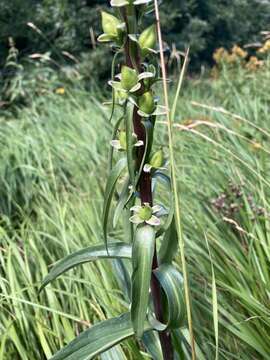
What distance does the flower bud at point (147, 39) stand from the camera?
0.68 meters

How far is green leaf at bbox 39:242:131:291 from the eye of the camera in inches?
30.0

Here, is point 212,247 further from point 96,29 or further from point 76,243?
point 96,29

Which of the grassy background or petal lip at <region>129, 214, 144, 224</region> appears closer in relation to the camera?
petal lip at <region>129, 214, 144, 224</region>

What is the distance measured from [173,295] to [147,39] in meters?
0.34

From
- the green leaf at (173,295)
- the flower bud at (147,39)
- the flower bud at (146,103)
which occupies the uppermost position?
the flower bud at (147,39)

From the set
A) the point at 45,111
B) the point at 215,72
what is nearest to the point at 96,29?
the point at 215,72

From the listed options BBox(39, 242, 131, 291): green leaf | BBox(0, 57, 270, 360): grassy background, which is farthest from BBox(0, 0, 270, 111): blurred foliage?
BBox(39, 242, 131, 291): green leaf

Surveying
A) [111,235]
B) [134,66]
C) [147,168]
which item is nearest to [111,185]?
[147,168]

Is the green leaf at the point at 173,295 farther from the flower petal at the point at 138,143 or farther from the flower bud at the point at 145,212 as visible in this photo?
the flower petal at the point at 138,143

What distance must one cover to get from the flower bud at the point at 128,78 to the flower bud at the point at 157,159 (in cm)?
10

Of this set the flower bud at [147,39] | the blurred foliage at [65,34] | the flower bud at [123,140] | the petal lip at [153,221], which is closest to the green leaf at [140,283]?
the petal lip at [153,221]

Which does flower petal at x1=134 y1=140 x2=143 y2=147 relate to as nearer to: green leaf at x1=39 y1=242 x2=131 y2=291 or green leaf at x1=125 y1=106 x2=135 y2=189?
green leaf at x1=125 y1=106 x2=135 y2=189

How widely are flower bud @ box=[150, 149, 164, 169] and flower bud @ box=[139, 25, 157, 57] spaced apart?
0.14m

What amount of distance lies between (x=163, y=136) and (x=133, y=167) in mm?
1755
